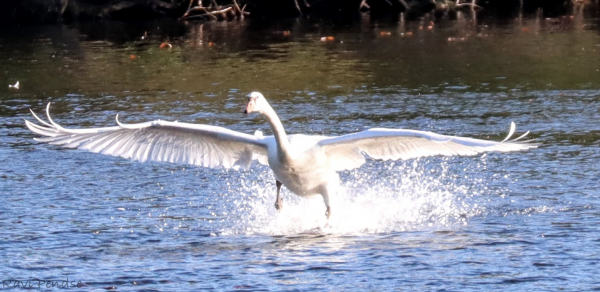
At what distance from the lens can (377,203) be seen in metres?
10.2

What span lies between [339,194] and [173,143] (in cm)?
207

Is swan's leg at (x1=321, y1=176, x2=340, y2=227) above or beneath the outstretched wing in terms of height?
beneath

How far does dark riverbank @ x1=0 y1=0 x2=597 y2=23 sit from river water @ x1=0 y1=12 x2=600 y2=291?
1151 cm

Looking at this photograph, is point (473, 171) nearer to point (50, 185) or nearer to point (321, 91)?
point (50, 185)

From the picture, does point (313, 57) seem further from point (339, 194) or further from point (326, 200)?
point (326, 200)

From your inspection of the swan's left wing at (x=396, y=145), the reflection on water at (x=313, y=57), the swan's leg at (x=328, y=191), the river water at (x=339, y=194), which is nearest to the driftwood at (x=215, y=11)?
the reflection on water at (x=313, y=57)

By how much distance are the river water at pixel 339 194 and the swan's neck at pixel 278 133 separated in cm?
78

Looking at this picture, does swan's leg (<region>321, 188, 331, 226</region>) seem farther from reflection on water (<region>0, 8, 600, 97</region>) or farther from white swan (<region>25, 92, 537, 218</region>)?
reflection on water (<region>0, 8, 600, 97</region>)

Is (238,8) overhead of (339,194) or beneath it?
beneath

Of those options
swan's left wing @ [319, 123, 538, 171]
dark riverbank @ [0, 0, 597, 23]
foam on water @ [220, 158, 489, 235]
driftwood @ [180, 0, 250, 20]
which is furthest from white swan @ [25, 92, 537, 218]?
driftwood @ [180, 0, 250, 20]

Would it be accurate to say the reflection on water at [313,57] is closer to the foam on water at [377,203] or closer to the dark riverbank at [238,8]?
the dark riverbank at [238,8]

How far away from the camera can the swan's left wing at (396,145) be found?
8.30m

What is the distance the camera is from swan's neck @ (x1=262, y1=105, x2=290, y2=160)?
870cm

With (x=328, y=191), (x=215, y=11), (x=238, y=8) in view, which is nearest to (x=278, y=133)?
(x=328, y=191)
